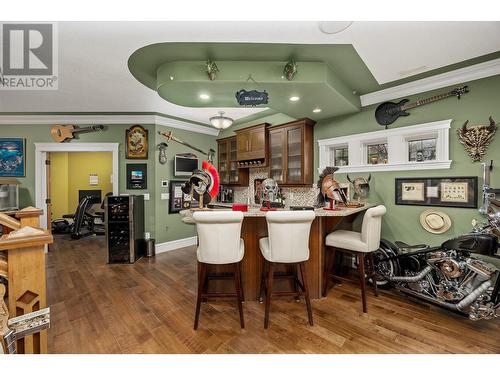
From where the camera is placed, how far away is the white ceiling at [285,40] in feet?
5.57

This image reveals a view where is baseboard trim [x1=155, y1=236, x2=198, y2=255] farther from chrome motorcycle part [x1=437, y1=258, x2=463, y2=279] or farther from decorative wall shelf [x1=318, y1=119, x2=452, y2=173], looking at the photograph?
chrome motorcycle part [x1=437, y1=258, x2=463, y2=279]

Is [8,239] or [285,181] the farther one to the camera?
[285,181]

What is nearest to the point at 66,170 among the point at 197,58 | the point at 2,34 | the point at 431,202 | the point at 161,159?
the point at 161,159

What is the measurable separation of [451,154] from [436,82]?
0.88m

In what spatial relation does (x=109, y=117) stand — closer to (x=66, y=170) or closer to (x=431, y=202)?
(x=66, y=170)

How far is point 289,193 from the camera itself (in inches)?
158

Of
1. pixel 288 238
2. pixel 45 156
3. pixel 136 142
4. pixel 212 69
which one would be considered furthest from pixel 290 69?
pixel 45 156

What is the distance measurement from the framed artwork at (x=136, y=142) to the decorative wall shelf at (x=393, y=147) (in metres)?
A: 3.26

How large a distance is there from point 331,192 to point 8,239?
103 inches

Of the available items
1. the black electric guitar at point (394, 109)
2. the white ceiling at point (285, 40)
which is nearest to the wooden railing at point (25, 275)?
the white ceiling at point (285, 40)

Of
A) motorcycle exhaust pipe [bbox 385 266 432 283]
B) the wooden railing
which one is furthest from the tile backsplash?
the wooden railing

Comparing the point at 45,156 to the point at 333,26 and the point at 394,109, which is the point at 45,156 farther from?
the point at 394,109

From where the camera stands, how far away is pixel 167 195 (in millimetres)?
4277

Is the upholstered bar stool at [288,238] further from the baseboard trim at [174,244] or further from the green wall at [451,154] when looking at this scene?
the baseboard trim at [174,244]
